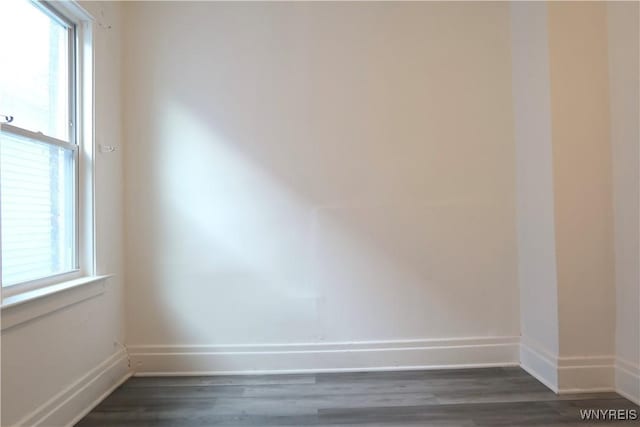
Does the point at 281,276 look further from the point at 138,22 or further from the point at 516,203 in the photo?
the point at 138,22

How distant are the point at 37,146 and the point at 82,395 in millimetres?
1374

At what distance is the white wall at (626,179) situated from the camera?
1875mm

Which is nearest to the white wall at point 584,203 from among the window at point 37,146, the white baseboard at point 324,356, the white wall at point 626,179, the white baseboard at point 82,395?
the white wall at point 626,179

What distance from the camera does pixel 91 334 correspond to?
1.94m

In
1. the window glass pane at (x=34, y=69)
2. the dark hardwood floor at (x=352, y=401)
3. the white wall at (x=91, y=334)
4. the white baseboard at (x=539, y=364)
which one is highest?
the window glass pane at (x=34, y=69)

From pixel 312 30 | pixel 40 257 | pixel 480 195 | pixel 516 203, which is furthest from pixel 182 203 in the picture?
pixel 516 203

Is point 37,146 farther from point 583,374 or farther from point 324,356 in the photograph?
point 583,374

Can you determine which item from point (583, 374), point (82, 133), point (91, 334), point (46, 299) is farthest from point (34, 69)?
point (583, 374)

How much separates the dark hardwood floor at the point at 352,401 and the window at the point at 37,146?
913mm

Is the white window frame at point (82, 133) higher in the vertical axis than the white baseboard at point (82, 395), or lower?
higher

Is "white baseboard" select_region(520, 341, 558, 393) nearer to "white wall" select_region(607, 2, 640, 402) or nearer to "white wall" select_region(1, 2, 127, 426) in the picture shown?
"white wall" select_region(607, 2, 640, 402)

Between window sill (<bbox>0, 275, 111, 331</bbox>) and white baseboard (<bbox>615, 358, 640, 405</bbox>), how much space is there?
124 inches

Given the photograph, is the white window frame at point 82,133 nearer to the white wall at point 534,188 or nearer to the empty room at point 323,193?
the empty room at point 323,193

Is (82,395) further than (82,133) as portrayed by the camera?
No
